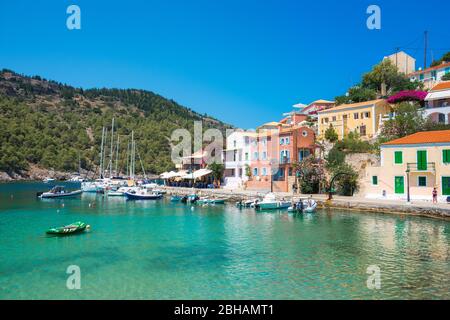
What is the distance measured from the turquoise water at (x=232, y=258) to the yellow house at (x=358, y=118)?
75.3 feet

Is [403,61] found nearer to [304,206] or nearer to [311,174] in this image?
[311,174]

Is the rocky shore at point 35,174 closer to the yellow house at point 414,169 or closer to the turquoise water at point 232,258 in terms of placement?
the turquoise water at point 232,258

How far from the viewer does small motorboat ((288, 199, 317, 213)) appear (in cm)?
3760

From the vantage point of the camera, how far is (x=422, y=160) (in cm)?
3609

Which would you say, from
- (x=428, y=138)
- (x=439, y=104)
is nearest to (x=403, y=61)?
Result: (x=439, y=104)

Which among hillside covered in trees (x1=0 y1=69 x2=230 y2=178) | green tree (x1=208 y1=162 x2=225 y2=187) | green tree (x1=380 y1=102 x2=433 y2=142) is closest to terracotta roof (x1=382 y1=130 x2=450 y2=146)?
green tree (x1=380 y1=102 x2=433 y2=142)

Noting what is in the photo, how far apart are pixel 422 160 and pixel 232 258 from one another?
2376 centimetres

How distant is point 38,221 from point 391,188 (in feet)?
105

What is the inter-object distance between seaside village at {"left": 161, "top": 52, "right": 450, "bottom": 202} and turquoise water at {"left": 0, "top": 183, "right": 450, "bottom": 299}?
6.09 m

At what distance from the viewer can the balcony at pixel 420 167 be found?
3553 centimetres

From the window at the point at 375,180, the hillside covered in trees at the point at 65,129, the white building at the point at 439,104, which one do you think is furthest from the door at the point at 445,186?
the hillside covered in trees at the point at 65,129
